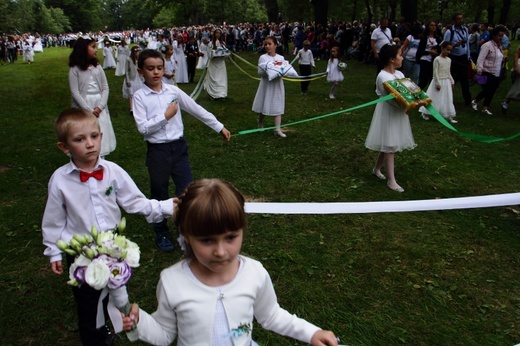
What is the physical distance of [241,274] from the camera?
1.93 meters

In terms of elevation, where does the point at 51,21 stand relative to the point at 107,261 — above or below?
below

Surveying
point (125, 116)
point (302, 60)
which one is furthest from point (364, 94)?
point (125, 116)

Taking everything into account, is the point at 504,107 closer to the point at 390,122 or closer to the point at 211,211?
the point at 390,122

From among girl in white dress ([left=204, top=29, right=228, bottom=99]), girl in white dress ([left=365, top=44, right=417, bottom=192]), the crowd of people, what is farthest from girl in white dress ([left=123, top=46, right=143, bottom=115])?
Answer: girl in white dress ([left=365, top=44, right=417, bottom=192])

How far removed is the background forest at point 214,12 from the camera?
Answer: 37.8 meters

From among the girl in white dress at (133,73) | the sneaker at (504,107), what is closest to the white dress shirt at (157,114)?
the girl in white dress at (133,73)

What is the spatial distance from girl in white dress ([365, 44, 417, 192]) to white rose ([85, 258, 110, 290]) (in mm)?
5204

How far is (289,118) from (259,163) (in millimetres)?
3890

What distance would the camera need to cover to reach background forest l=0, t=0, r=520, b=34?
1487 inches

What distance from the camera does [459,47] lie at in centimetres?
1159

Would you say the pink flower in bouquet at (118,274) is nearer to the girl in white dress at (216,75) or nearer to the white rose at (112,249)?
the white rose at (112,249)

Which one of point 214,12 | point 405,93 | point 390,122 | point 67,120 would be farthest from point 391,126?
point 214,12

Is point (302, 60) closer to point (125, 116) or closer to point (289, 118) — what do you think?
point (289, 118)

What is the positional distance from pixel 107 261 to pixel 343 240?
3.62 meters
